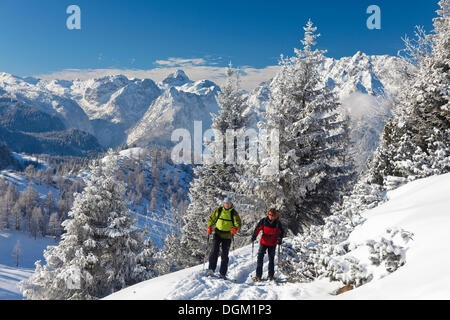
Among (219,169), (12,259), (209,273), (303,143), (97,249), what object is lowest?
(12,259)

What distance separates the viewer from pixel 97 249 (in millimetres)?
14148

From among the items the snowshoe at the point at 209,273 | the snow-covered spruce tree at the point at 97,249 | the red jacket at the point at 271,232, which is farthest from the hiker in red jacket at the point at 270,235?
the snow-covered spruce tree at the point at 97,249

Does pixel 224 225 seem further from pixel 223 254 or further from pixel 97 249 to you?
pixel 97 249

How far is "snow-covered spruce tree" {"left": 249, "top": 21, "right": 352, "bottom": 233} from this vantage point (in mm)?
13188

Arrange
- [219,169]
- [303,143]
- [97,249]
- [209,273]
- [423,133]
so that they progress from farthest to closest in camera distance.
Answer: [219,169]
[97,249]
[303,143]
[423,133]
[209,273]

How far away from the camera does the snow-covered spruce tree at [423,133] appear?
10.7 m

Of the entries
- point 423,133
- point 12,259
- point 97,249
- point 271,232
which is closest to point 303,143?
point 423,133

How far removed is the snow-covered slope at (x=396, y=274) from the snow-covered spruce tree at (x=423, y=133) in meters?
1.63

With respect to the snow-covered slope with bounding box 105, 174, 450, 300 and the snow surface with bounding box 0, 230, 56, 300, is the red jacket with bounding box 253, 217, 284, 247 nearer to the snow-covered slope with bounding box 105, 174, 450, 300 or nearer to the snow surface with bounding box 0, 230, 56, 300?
the snow-covered slope with bounding box 105, 174, 450, 300

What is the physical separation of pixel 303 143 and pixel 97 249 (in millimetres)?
11282

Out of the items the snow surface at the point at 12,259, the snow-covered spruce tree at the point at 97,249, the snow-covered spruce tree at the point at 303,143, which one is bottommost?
the snow surface at the point at 12,259

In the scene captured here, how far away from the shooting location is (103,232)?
1395 centimetres

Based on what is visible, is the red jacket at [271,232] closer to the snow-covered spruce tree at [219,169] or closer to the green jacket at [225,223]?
the green jacket at [225,223]
